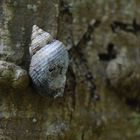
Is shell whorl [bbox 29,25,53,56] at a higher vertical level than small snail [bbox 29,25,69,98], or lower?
higher

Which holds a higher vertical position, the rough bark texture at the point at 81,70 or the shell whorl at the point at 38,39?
the shell whorl at the point at 38,39

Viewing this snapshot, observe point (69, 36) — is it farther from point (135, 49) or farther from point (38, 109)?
point (135, 49)

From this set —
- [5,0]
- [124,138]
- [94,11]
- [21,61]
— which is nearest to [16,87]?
[21,61]

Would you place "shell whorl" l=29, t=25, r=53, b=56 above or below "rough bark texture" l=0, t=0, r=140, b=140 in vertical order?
above
